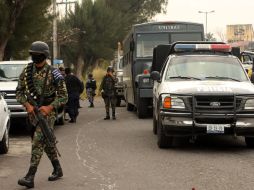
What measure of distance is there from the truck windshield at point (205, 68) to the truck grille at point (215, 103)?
3.33 feet

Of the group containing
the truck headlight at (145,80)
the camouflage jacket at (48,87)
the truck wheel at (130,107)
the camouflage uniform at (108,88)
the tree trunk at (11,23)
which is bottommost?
the truck wheel at (130,107)

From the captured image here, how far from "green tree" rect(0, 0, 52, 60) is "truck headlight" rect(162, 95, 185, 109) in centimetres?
1544

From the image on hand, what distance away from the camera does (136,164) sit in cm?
944

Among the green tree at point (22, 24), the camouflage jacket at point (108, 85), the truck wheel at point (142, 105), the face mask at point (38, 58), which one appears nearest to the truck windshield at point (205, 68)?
the face mask at point (38, 58)

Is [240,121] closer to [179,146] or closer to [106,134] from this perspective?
[179,146]

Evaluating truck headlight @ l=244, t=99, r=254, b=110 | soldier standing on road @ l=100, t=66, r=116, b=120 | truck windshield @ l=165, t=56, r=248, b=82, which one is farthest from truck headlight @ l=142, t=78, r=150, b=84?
truck headlight @ l=244, t=99, r=254, b=110

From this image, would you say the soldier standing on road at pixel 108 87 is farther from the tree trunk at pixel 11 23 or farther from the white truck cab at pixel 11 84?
the tree trunk at pixel 11 23

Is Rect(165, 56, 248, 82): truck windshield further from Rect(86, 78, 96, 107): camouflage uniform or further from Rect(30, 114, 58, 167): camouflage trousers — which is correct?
Rect(86, 78, 96, 107): camouflage uniform

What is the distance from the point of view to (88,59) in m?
60.7

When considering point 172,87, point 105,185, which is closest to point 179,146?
point 172,87

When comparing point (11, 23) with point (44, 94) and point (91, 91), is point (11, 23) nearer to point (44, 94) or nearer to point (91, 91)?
point (91, 91)

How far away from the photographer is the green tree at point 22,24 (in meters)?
25.2

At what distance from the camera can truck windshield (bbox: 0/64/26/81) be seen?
15.4 metres

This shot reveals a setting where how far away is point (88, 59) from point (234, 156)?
2008 inches
